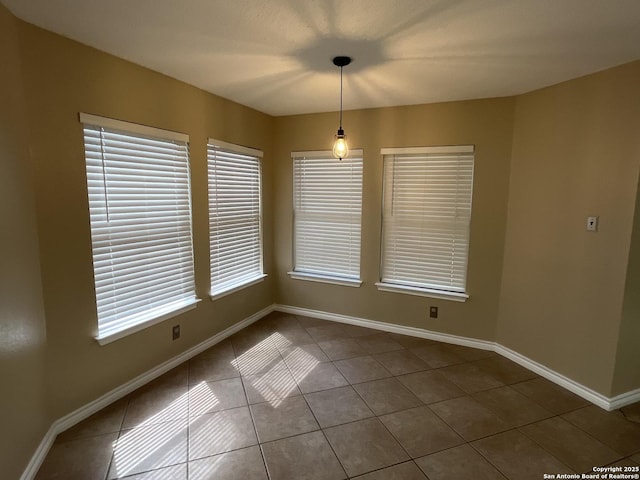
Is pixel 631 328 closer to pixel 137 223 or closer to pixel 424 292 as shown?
pixel 424 292

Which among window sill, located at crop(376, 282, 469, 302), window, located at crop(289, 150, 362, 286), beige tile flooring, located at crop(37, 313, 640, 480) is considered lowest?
beige tile flooring, located at crop(37, 313, 640, 480)

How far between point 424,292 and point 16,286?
3.29m

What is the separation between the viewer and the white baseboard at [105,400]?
1.82 meters

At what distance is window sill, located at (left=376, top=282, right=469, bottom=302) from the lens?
336 centimetres

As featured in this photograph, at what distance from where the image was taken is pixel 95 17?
69.3 inches

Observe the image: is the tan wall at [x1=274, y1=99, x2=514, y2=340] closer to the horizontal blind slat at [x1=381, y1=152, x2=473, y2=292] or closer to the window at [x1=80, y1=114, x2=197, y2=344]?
the horizontal blind slat at [x1=381, y1=152, x2=473, y2=292]

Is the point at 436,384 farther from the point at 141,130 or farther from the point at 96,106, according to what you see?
the point at 96,106

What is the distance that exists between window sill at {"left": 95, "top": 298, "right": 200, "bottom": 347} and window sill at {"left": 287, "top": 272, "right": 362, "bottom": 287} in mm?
1372

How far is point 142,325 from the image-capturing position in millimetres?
2533

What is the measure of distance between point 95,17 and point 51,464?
2.52 metres

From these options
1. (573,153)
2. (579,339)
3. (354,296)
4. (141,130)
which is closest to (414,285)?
(354,296)

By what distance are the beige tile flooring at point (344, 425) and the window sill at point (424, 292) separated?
2.03 ft

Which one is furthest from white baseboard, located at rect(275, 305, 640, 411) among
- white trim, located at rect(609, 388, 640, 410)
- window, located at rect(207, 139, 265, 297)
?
window, located at rect(207, 139, 265, 297)

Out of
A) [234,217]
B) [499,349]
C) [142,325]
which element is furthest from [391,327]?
[142,325]
